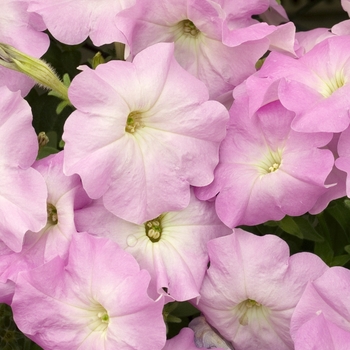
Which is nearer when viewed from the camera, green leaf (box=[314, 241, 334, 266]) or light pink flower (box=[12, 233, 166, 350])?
light pink flower (box=[12, 233, 166, 350])

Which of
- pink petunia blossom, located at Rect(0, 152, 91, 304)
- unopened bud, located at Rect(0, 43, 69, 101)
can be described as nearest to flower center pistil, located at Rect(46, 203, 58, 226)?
pink petunia blossom, located at Rect(0, 152, 91, 304)

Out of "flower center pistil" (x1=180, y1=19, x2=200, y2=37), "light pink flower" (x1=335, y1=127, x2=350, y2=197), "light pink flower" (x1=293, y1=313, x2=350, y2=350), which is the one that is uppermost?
"flower center pistil" (x1=180, y1=19, x2=200, y2=37)

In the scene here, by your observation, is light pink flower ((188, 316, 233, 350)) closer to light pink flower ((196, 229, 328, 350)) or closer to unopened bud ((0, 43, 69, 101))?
light pink flower ((196, 229, 328, 350))

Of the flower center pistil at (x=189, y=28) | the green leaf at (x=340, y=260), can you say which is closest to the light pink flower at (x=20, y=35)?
the flower center pistil at (x=189, y=28)

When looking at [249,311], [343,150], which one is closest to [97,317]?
[249,311]

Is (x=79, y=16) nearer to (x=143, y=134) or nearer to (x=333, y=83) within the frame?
(x=143, y=134)

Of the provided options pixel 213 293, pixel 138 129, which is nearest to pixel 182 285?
pixel 213 293

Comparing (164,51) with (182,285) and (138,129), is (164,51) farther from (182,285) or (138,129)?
(182,285)
